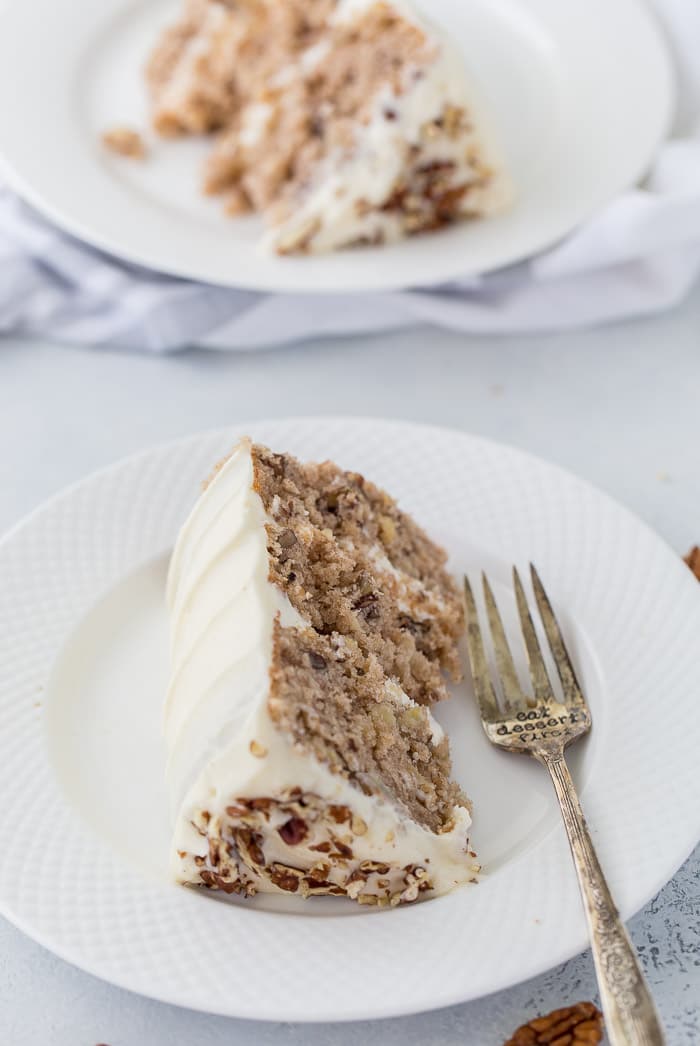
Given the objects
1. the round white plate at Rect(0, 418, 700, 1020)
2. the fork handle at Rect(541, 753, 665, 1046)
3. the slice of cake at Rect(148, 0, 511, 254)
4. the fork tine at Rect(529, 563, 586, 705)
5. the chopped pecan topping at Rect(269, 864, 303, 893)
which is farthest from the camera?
the slice of cake at Rect(148, 0, 511, 254)

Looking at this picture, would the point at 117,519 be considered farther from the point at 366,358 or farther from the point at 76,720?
the point at 366,358

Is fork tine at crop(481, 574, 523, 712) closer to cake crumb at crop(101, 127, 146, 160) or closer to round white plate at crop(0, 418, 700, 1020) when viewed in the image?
round white plate at crop(0, 418, 700, 1020)

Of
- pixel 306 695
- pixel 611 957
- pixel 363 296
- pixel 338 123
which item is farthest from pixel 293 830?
pixel 338 123

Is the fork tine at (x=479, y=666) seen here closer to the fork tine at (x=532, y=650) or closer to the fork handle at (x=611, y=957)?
the fork tine at (x=532, y=650)

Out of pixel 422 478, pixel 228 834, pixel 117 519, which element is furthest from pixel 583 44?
pixel 228 834

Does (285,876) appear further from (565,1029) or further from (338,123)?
(338,123)

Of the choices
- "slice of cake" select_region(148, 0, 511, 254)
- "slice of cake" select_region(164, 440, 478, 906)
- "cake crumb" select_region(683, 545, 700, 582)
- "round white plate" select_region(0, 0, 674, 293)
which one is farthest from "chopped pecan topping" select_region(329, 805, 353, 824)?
"slice of cake" select_region(148, 0, 511, 254)

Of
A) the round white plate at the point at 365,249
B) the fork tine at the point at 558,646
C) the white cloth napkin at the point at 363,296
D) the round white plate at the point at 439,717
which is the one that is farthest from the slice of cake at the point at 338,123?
the fork tine at the point at 558,646

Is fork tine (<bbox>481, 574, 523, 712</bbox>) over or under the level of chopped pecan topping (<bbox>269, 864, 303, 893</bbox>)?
over
